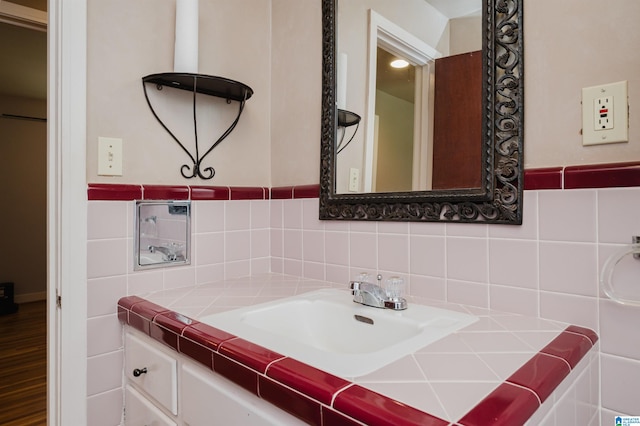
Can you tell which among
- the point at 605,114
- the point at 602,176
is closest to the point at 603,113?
the point at 605,114

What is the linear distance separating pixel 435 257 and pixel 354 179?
366mm

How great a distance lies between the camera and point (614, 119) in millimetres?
759

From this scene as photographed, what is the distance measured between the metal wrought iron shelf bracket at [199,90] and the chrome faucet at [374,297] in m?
0.69

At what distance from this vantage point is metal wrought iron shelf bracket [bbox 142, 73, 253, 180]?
1181 mm

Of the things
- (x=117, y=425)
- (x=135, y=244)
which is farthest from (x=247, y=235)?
(x=117, y=425)

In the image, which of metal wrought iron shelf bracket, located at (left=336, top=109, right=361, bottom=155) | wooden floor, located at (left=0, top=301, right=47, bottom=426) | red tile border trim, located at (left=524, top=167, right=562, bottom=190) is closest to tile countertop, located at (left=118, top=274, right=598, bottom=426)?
red tile border trim, located at (left=524, top=167, right=562, bottom=190)

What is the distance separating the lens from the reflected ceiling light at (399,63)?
42.8 inches

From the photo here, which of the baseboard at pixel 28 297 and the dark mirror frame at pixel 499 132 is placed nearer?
the dark mirror frame at pixel 499 132

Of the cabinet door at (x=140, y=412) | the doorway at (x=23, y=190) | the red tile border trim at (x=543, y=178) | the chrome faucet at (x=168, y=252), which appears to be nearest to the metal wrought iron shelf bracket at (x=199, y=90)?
the chrome faucet at (x=168, y=252)

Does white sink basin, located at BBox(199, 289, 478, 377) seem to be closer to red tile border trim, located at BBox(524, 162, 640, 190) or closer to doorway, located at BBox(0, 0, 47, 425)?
red tile border trim, located at BBox(524, 162, 640, 190)

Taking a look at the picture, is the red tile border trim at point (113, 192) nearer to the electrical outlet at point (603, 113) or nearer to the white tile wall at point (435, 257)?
the white tile wall at point (435, 257)

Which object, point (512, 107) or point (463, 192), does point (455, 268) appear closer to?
point (463, 192)

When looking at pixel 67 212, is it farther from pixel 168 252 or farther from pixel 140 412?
pixel 140 412

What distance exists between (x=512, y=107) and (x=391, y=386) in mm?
695
